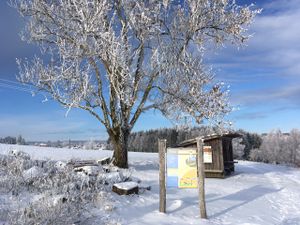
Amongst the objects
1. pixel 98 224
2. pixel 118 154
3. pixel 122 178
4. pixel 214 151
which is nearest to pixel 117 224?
pixel 98 224

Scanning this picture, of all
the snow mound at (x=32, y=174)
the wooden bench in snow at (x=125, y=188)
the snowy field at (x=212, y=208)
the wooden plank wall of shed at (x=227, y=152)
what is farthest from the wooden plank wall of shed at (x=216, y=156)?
the snow mound at (x=32, y=174)

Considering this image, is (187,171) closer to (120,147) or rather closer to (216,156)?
(120,147)

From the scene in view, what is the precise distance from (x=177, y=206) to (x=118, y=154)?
23.8 ft

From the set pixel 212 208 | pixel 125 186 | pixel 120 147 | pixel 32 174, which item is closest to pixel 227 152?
pixel 120 147

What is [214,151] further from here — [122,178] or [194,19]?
[122,178]

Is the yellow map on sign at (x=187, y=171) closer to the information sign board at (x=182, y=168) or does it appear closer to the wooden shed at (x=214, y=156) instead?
the information sign board at (x=182, y=168)

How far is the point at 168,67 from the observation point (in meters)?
15.3

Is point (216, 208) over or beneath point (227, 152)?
beneath

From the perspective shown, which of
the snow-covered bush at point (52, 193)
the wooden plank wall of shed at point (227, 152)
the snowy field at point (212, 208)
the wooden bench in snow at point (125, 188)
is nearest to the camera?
the snow-covered bush at point (52, 193)

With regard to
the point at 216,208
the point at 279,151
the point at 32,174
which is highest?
the point at 279,151

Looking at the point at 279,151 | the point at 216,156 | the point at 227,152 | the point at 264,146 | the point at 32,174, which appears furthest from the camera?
the point at 264,146

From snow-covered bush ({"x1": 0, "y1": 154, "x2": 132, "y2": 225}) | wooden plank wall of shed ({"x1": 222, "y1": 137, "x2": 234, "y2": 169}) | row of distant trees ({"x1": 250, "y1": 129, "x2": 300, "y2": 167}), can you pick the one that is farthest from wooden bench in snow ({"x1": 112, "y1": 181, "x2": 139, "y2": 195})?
row of distant trees ({"x1": 250, "y1": 129, "x2": 300, "y2": 167})

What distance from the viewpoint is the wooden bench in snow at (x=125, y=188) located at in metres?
9.77

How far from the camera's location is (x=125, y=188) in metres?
9.80
